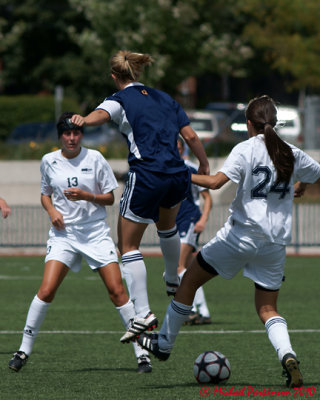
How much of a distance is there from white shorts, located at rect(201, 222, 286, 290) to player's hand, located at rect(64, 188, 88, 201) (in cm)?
124

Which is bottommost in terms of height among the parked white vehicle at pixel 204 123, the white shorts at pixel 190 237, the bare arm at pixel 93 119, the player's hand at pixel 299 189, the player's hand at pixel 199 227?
the parked white vehicle at pixel 204 123

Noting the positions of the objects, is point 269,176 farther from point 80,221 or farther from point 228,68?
point 228,68

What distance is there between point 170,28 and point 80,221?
94.6 ft

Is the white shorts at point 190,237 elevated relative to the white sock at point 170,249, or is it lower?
lower

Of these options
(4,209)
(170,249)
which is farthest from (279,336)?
(4,209)

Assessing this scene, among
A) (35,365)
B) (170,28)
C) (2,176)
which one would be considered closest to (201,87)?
(170,28)

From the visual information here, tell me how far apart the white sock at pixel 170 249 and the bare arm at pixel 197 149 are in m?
0.72

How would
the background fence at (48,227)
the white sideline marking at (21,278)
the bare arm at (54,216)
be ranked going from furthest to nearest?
the background fence at (48,227) → the white sideline marking at (21,278) → the bare arm at (54,216)

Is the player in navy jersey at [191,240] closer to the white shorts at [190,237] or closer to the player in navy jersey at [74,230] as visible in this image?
the white shorts at [190,237]

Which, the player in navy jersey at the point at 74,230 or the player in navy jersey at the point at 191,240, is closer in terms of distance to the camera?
the player in navy jersey at the point at 74,230

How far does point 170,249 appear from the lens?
815 centimetres

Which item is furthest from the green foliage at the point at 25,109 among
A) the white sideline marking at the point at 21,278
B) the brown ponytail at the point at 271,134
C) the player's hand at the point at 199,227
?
the brown ponytail at the point at 271,134

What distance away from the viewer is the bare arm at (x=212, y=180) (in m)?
7.05

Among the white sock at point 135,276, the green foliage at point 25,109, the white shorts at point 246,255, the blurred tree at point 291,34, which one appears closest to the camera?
the white shorts at point 246,255
